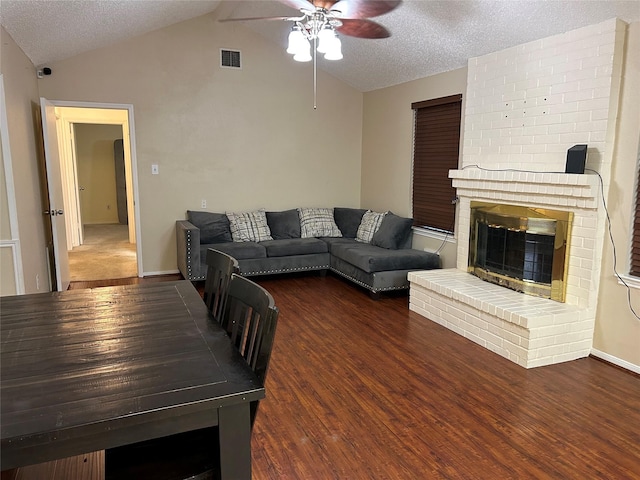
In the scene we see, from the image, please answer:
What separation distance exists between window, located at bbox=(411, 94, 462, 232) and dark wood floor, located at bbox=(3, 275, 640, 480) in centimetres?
168

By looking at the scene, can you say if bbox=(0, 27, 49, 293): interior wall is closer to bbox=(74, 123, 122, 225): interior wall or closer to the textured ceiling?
the textured ceiling

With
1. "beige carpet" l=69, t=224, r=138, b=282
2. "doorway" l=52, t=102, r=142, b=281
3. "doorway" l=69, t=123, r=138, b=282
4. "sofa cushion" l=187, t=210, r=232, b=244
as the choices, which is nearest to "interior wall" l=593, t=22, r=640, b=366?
"sofa cushion" l=187, t=210, r=232, b=244

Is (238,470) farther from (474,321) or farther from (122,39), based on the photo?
(122,39)

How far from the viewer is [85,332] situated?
1.73 metres

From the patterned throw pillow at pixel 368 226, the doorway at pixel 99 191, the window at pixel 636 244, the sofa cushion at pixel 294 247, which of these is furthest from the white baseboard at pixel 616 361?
the doorway at pixel 99 191

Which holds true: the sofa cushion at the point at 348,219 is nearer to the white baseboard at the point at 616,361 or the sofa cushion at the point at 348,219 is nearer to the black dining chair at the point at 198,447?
the white baseboard at the point at 616,361

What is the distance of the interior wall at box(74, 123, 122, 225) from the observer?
984 cm

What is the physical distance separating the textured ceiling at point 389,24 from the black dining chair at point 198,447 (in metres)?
2.86

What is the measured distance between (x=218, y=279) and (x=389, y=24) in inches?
126

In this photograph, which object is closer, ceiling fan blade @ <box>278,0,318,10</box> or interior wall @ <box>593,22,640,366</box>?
ceiling fan blade @ <box>278,0,318,10</box>

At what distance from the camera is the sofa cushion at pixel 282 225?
233 inches

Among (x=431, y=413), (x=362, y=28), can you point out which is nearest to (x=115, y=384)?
(x=431, y=413)

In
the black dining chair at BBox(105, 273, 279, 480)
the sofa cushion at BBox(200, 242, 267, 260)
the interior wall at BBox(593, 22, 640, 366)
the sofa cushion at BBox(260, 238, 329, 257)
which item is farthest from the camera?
the sofa cushion at BBox(260, 238, 329, 257)

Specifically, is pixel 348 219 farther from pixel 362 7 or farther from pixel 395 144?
pixel 362 7
